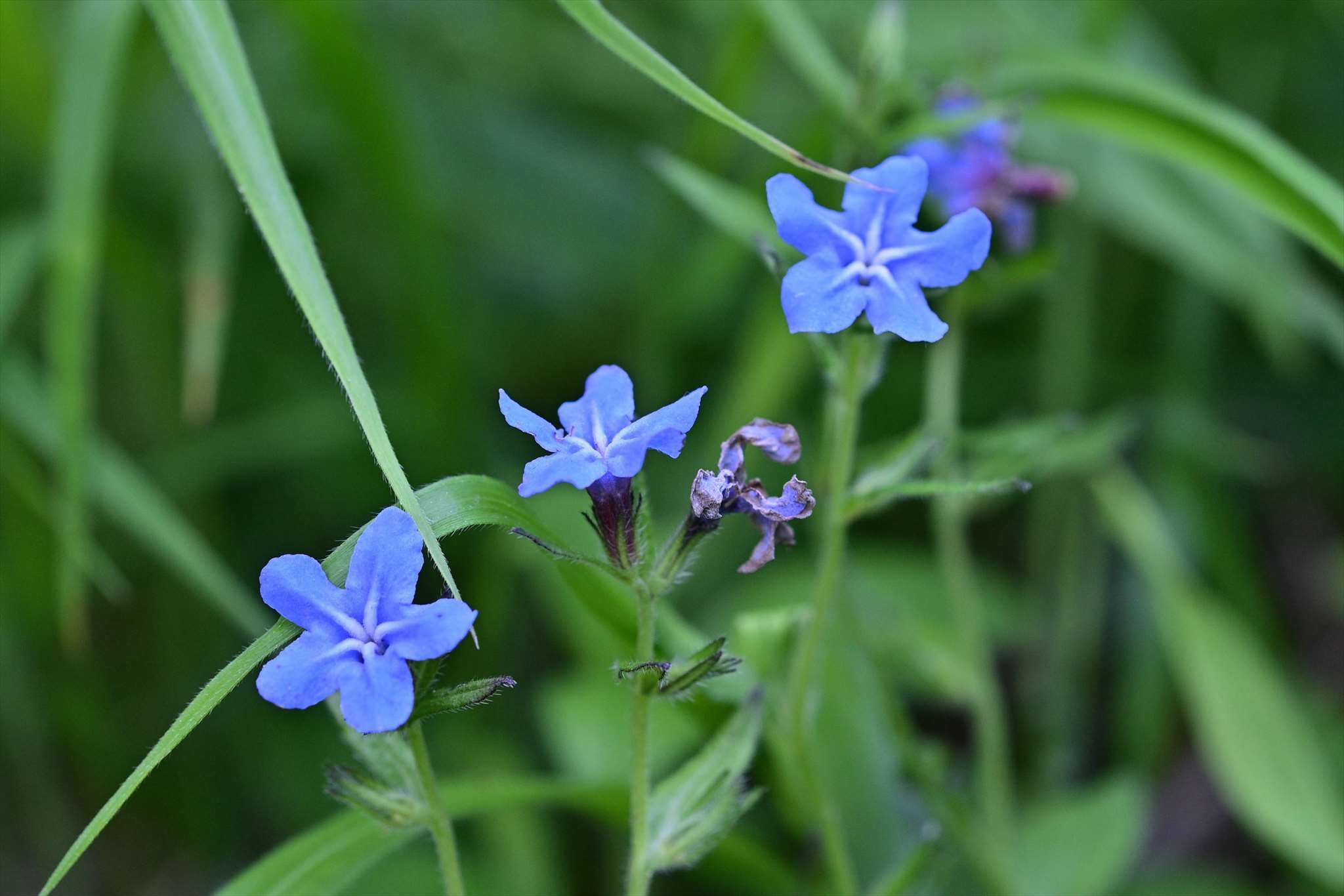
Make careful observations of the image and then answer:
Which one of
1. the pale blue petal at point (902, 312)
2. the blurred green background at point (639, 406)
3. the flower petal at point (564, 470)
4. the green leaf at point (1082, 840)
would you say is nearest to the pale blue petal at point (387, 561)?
the flower petal at point (564, 470)

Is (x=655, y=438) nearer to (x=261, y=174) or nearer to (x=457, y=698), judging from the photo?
(x=457, y=698)

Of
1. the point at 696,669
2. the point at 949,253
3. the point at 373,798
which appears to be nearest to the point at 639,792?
the point at 696,669

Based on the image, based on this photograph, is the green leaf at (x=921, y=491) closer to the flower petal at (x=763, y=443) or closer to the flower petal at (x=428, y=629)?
the flower petal at (x=763, y=443)

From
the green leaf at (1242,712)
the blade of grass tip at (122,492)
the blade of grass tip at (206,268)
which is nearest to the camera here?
the blade of grass tip at (122,492)

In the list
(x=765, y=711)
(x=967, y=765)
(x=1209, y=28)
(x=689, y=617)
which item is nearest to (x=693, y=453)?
(x=689, y=617)

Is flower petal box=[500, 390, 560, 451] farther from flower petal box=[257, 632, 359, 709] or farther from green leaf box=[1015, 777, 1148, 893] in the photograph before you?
green leaf box=[1015, 777, 1148, 893]

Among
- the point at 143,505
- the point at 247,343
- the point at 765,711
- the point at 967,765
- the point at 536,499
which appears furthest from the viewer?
the point at 247,343

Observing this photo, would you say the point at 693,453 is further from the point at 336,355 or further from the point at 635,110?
the point at 336,355
